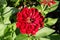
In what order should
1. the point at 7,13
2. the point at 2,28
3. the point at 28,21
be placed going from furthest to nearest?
the point at 7,13 < the point at 2,28 < the point at 28,21

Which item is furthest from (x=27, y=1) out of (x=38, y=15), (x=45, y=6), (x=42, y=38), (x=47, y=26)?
(x=38, y=15)

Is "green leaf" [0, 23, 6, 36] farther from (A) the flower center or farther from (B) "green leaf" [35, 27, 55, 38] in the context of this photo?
(B) "green leaf" [35, 27, 55, 38]

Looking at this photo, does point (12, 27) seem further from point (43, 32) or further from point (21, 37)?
point (43, 32)

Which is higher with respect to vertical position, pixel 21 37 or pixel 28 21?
pixel 28 21

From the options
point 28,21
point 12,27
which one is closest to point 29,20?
point 28,21

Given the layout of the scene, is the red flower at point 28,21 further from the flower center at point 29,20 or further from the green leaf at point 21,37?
the green leaf at point 21,37

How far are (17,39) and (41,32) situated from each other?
0.25 meters

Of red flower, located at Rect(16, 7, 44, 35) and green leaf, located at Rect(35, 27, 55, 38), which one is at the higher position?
red flower, located at Rect(16, 7, 44, 35)

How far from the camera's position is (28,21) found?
57.2 inches

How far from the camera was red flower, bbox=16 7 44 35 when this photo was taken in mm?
1403

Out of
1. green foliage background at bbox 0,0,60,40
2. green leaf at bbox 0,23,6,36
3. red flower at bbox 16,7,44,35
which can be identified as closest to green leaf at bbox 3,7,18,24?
green foliage background at bbox 0,0,60,40

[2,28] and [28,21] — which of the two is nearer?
[28,21]

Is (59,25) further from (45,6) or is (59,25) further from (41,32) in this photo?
(41,32)

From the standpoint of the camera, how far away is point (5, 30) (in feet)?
5.19
